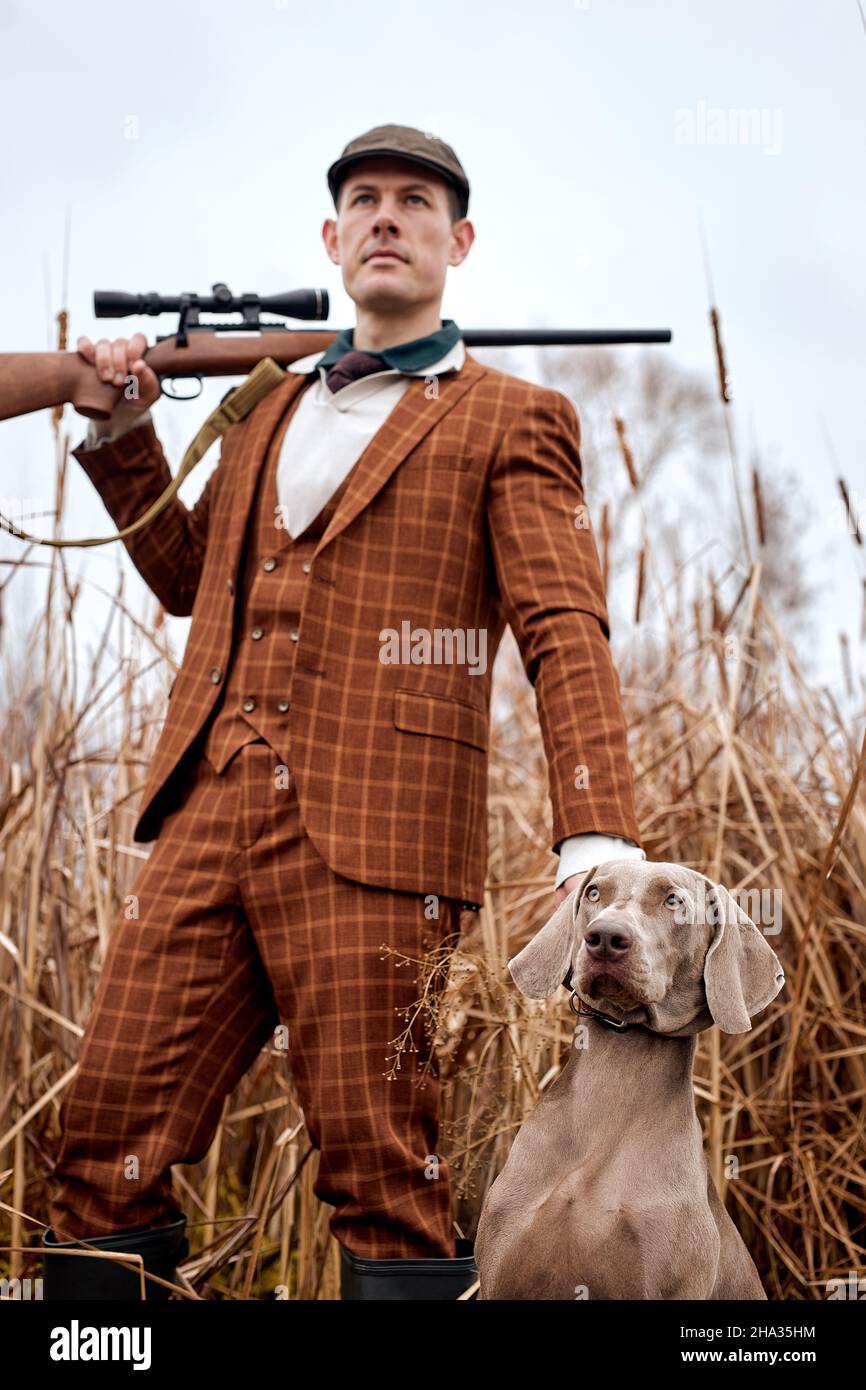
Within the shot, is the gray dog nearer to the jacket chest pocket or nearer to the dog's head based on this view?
the dog's head

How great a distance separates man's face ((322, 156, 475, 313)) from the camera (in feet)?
8.29

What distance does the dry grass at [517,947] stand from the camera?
2.81 meters

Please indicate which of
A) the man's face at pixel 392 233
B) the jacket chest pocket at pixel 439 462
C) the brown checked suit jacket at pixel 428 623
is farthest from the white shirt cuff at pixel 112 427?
the jacket chest pocket at pixel 439 462

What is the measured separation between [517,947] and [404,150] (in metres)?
1.77

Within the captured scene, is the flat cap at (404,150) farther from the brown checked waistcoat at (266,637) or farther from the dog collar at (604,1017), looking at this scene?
the dog collar at (604,1017)

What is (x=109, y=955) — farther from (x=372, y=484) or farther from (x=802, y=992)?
(x=802, y=992)

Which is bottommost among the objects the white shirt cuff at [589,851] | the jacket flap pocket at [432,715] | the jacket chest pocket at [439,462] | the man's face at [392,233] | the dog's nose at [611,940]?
the dog's nose at [611,940]

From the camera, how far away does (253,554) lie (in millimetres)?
2523

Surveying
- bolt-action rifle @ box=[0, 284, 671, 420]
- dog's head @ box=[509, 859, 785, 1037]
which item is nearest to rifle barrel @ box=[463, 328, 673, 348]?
bolt-action rifle @ box=[0, 284, 671, 420]

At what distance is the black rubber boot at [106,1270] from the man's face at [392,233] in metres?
1.72

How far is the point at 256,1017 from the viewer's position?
7.89 ft

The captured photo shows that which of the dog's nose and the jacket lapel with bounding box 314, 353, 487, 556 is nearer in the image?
the dog's nose
